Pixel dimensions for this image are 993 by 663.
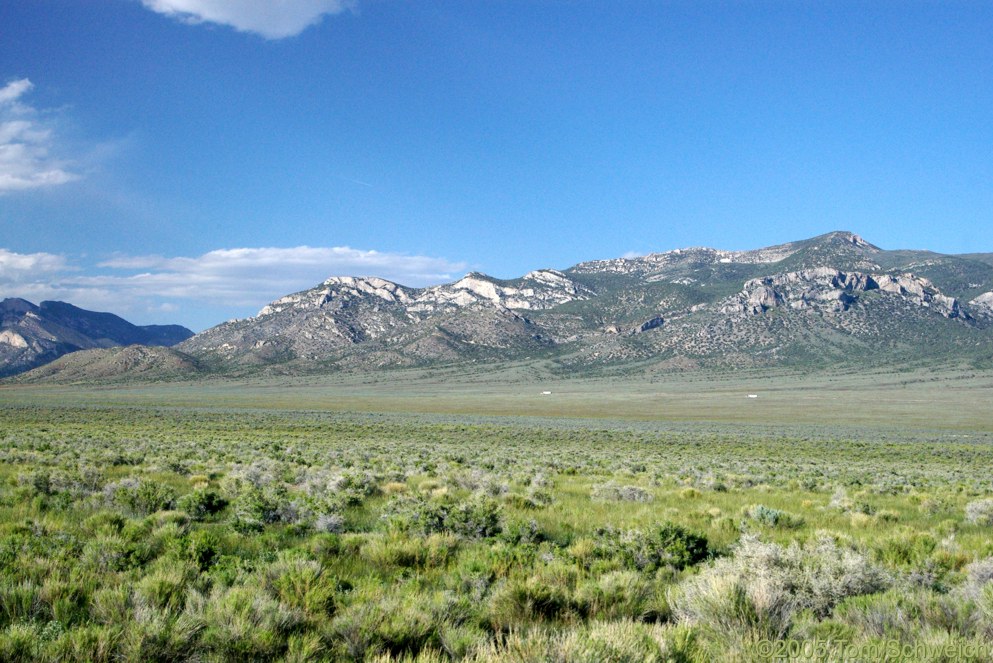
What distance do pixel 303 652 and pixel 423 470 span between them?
1256cm

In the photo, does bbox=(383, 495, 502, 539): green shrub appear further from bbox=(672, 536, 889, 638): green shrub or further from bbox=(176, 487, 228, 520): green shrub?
bbox=(672, 536, 889, 638): green shrub

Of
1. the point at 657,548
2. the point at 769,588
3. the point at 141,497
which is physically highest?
the point at 769,588

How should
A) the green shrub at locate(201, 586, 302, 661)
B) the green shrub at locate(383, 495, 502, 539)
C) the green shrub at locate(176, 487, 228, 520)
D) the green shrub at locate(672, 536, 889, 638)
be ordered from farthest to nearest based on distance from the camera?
the green shrub at locate(176, 487, 228, 520) < the green shrub at locate(383, 495, 502, 539) < the green shrub at locate(672, 536, 889, 638) < the green shrub at locate(201, 586, 302, 661)

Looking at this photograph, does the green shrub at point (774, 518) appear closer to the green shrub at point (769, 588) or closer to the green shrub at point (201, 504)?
the green shrub at point (769, 588)

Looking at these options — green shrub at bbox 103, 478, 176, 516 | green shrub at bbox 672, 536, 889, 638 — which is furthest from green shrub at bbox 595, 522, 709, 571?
green shrub at bbox 103, 478, 176, 516

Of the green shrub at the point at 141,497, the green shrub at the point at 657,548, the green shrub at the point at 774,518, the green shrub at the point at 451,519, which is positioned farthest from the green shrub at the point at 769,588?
the green shrub at the point at 141,497

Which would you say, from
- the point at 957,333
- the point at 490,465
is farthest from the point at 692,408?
the point at 957,333

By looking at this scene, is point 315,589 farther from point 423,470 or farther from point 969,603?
point 423,470

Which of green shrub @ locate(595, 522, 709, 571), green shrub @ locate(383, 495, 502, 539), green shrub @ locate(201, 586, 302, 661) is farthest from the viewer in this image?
green shrub @ locate(383, 495, 502, 539)

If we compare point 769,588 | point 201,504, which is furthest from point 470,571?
point 201,504

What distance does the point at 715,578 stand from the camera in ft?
15.9

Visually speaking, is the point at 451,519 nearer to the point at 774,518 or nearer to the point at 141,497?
the point at 141,497

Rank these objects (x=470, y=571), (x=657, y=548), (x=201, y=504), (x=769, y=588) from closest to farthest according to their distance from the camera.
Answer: (x=769, y=588)
(x=470, y=571)
(x=657, y=548)
(x=201, y=504)

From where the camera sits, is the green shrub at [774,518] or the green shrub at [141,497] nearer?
the green shrub at [141,497]
